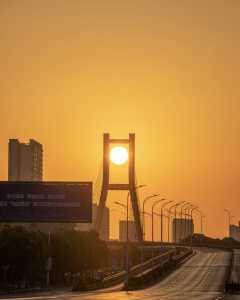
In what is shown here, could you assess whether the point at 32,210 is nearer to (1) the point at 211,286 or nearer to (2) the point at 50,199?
(2) the point at 50,199

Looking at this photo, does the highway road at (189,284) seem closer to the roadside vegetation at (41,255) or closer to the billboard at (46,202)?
the billboard at (46,202)

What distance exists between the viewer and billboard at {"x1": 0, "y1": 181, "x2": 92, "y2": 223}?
102688 mm

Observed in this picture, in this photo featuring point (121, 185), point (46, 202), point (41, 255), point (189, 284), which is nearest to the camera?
point (46, 202)

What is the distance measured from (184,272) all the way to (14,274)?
1449 inches

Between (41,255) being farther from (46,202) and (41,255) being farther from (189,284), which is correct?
(46,202)

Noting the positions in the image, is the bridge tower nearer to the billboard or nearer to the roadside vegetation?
the roadside vegetation

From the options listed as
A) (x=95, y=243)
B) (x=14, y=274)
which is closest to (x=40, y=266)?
(x=14, y=274)

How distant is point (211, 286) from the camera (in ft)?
398

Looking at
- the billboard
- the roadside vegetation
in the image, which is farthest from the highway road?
the roadside vegetation

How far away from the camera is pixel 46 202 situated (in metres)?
103


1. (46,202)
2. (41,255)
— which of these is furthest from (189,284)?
(46,202)

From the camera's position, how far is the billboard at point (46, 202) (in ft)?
337

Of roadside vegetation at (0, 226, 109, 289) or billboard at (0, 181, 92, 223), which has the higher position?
billboard at (0, 181, 92, 223)

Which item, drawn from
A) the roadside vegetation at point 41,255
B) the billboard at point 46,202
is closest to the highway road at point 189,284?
the billboard at point 46,202
